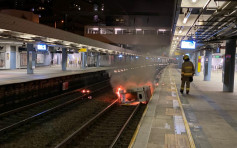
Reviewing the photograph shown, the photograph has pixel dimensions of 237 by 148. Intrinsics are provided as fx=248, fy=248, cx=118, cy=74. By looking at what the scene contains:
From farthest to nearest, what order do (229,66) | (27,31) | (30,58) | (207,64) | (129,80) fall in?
(129,80) < (30,58) < (207,64) < (229,66) < (27,31)

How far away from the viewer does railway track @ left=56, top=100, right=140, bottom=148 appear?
6219 millimetres

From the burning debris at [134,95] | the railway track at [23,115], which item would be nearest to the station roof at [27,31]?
the railway track at [23,115]

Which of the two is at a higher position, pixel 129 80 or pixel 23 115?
pixel 129 80

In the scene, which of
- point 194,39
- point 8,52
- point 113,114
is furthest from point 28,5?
point 113,114

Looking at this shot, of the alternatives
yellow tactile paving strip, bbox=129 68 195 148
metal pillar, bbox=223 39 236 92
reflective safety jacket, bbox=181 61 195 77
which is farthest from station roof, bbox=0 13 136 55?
metal pillar, bbox=223 39 236 92

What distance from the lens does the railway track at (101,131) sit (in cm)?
622

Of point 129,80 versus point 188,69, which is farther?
point 129,80

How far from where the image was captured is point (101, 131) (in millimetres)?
7438

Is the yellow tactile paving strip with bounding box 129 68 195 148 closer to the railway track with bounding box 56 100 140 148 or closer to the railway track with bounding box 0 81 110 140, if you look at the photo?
the railway track with bounding box 56 100 140 148

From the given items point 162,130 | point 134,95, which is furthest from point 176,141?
point 134,95

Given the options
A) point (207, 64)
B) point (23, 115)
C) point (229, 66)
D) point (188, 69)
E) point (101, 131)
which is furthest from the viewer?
point (207, 64)

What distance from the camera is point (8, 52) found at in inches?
1008

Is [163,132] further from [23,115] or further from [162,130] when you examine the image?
[23,115]

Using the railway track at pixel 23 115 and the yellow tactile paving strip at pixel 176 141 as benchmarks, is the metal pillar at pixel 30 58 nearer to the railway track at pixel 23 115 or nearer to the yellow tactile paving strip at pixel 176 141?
the railway track at pixel 23 115
